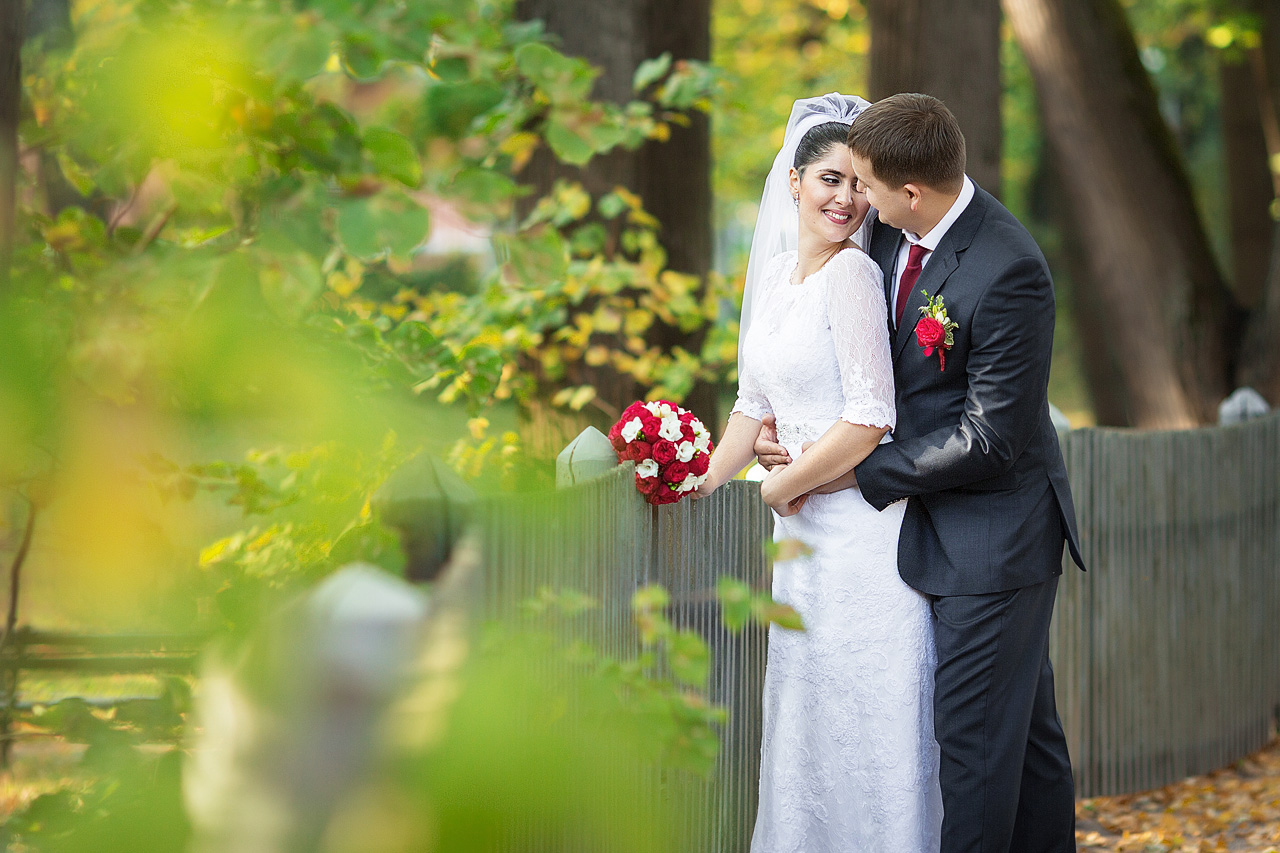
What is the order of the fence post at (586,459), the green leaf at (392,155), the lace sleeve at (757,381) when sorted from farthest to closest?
the lace sleeve at (757,381) < the fence post at (586,459) < the green leaf at (392,155)

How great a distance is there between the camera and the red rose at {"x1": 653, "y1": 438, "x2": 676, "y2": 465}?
295 cm

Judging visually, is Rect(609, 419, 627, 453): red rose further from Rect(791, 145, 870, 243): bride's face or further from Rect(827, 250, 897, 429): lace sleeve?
Rect(791, 145, 870, 243): bride's face

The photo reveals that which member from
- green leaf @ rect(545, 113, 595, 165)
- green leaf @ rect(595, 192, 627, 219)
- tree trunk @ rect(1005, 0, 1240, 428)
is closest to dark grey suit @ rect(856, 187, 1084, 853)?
green leaf @ rect(545, 113, 595, 165)

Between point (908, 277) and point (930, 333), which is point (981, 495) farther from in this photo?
point (908, 277)

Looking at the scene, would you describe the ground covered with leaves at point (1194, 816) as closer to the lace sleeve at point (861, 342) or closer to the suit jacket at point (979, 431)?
the suit jacket at point (979, 431)

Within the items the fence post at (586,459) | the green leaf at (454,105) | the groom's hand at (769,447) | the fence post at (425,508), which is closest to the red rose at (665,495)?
the fence post at (586,459)

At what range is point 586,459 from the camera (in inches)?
117

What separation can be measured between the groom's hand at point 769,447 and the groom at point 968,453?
18 cm

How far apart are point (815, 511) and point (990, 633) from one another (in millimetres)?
549

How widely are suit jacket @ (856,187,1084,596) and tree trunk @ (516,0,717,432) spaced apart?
9.04 ft

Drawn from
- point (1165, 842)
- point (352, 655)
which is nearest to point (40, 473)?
point (352, 655)

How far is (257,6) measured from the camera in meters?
1.85

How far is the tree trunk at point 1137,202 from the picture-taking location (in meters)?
7.58

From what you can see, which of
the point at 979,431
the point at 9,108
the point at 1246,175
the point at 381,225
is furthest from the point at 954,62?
the point at 1246,175
